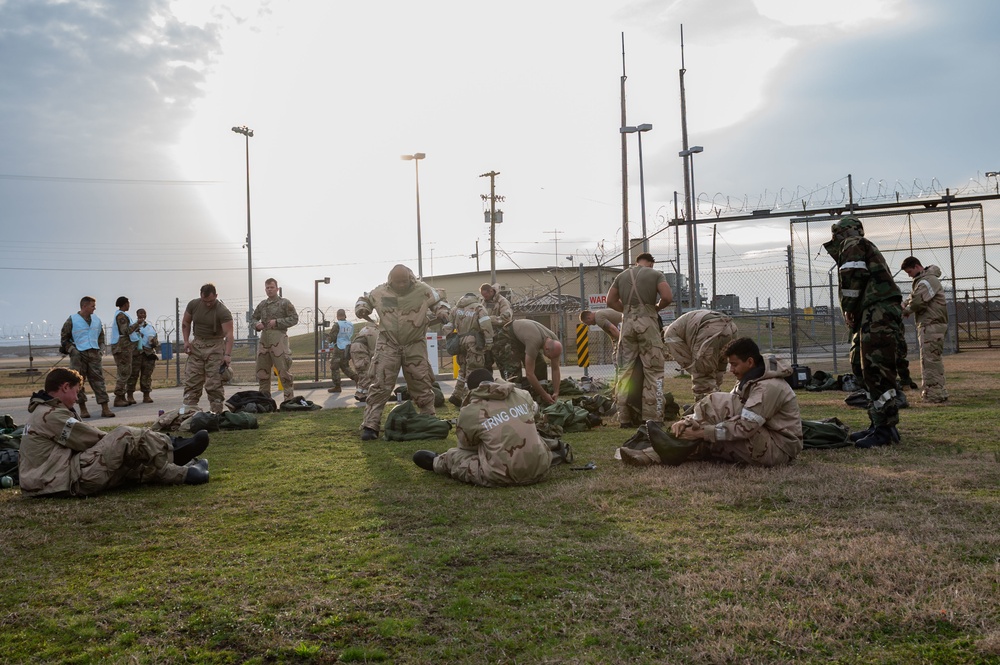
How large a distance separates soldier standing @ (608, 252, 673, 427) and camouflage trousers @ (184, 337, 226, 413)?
Result: 545cm

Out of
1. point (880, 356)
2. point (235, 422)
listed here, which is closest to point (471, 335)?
point (235, 422)

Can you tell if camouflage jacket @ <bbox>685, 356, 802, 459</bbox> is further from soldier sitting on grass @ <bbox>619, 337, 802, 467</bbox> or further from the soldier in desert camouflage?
the soldier in desert camouflage

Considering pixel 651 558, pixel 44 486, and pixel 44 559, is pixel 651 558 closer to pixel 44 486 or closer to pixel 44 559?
pixel 44 559

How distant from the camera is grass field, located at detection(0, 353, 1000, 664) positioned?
296 centimetres

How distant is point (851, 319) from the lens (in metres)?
7.79

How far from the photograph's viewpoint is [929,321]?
1094 centimetres

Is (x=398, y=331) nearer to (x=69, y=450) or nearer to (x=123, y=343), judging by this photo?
(x=69, y=450)

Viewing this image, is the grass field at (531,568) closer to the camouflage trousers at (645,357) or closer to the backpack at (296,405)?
the camouflage trousers at (645,357)

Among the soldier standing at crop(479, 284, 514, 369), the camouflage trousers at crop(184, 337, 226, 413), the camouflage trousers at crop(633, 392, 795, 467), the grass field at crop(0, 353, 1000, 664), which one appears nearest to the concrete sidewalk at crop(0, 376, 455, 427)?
the camouflage trousers at crop(184, 337, 226, 413)

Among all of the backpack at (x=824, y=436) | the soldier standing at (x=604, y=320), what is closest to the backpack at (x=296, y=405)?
the soldier standing at (x=604, y=320)

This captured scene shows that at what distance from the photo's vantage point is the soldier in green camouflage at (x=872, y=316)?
7.16 metres

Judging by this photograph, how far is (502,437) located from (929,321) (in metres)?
7.78

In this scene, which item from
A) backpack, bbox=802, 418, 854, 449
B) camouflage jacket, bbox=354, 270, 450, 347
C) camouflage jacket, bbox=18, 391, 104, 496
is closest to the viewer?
camouflage jacket, bbox=18, 391, 104, 496

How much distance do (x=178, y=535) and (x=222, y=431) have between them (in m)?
5.64
